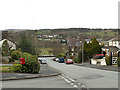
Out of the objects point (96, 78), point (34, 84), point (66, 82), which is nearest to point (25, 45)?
point (96, 78)

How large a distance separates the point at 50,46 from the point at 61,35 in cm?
2364

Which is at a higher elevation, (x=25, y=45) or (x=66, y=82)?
(x=66, y=82)

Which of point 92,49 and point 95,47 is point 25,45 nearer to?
point 95,47

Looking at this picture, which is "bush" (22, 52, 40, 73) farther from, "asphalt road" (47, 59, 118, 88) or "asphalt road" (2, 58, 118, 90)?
"asphalt road" (2, 58, 118, 90)

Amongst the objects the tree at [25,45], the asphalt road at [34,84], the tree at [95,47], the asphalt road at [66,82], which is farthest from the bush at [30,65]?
the tree at [25,45]

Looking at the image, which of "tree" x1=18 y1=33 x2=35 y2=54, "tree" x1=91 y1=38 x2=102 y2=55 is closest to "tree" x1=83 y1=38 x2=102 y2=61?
"tree" x1=91 y1=38 x2=102 y2=55

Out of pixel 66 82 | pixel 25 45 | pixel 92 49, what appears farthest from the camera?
pixel 25 45

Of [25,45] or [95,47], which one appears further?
[25,45]

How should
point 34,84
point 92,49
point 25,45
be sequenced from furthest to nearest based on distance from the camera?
point 25,45 < point 92,49 < point 34,84

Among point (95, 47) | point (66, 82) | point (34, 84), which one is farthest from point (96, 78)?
point (95, 47)

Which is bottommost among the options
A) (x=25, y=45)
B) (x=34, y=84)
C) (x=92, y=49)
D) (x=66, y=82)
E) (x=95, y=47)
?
(x=92, y=49)

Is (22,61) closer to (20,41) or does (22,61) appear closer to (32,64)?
(32,64)

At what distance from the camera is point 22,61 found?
22750mm

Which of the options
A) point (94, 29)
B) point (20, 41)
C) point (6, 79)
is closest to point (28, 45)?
point (20, 41)
